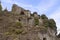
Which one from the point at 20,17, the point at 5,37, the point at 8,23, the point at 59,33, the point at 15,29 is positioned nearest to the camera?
the point at 5,37

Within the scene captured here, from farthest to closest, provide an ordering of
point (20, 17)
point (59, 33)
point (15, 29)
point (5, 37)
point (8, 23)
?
point (59, 33)
point (20, 17)
point (8, 23)
point (15, 29)
point (5, 37)

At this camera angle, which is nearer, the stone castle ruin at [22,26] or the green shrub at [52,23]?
the stone castle ruin at [22,26]

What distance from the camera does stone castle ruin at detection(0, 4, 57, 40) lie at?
38.6 meters

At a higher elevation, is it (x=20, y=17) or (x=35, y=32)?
(x=20, y=17)

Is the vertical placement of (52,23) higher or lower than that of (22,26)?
higher

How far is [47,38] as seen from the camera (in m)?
46.3

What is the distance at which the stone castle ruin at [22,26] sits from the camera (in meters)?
38.6

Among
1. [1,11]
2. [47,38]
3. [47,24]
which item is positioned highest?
[1,11]

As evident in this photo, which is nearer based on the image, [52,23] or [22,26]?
[22,26]

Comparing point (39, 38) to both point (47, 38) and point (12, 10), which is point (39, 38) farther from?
point (12, 10)

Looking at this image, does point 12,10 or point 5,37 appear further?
point 12,10

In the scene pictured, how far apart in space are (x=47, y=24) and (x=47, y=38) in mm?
6514

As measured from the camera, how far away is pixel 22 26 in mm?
42688

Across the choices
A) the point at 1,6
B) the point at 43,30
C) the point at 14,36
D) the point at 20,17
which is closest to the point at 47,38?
the point at 43,30
